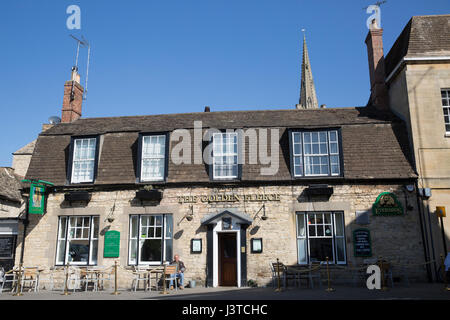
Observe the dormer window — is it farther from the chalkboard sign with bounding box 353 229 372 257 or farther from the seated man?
the seated man

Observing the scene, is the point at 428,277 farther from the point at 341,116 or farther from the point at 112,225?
the point at 112,225

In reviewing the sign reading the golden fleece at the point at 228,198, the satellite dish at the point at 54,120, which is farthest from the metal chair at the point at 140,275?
the satellite dish at the point at 54,120

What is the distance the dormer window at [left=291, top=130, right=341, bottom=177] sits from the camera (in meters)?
15.7

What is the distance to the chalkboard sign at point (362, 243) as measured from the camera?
576 inches

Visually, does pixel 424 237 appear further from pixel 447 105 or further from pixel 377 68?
pixel 377 68

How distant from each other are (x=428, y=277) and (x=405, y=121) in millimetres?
6358

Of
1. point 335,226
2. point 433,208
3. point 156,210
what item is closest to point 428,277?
point 433,208

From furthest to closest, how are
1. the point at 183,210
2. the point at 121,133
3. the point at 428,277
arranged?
the point at 121,133 → the point at 183,210 → the point at 428,277

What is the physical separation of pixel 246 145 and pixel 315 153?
2907 millimetres

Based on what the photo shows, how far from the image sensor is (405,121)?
641 inches

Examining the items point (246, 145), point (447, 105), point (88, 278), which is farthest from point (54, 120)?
point (447, 105)

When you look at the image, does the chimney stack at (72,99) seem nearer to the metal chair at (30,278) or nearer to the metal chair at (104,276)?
the metal chair at (30,278)

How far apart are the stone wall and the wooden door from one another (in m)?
0.64

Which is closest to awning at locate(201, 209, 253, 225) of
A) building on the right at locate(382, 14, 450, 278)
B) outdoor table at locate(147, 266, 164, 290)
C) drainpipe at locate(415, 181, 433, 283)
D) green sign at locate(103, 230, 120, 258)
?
outdoor table at locate(147, 266, 164, 290)
